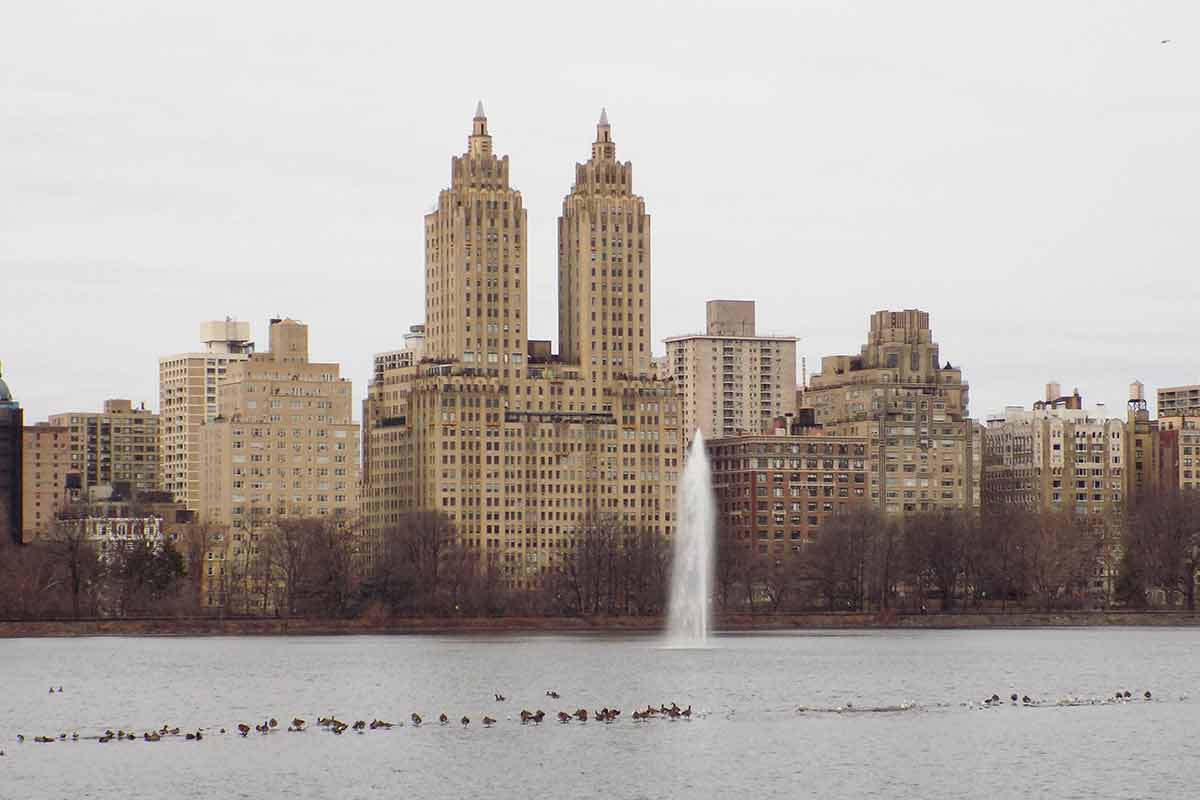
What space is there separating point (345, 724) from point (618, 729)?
11705 mm

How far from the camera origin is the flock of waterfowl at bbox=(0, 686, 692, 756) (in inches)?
3949

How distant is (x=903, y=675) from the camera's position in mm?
146375

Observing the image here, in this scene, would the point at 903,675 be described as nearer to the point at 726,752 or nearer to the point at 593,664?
the point at 593,664

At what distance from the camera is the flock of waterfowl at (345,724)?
100312 mm

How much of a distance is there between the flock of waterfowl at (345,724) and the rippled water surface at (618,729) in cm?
69

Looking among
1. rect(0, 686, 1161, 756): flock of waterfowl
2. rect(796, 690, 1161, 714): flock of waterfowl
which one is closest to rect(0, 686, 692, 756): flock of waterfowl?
rect(0, 686, 1161, 756): flock of waterfowl

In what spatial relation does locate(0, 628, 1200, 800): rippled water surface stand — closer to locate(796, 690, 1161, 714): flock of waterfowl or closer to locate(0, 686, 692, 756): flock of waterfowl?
locate(0, 686, 692, 756): flock of waterfowl

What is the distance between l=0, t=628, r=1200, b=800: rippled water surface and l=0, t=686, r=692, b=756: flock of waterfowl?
694 mm

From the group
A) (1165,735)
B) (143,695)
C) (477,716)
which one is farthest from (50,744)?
(1165,735)

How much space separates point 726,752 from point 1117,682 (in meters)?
49.9

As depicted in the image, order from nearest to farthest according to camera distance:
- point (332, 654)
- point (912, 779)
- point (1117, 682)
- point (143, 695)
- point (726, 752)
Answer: point (912, 779) < point (726, 752) < point (143, 695) < point (1117, 682) < point (332, 654)

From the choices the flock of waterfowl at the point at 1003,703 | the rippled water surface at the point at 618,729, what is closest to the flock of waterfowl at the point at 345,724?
the rippled water surface at the point at 618,729

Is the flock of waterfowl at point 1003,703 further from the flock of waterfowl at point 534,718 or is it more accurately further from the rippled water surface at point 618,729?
the rippled water surface at point 618,729

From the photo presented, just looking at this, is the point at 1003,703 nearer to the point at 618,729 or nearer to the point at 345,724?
the point at 618,729
